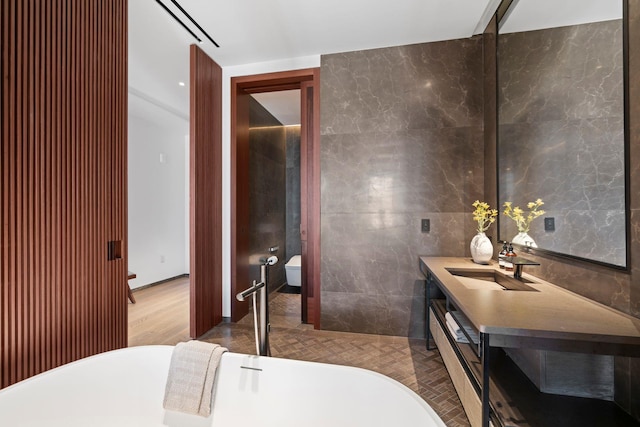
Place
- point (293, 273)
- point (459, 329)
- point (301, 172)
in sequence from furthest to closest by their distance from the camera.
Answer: point (293, 273), point (301, 172), point (459, 329)

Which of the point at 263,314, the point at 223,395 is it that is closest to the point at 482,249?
the point at 263,314

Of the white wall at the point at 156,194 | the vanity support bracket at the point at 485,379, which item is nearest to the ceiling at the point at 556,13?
the vanity support bracket at the point at 485,379

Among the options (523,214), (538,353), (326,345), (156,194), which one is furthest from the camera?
(156,194)

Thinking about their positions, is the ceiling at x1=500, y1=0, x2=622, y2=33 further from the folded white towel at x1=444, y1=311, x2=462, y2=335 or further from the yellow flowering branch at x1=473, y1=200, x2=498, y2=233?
the folded white towel at x1=444, y1=311, x2=462, y2=335

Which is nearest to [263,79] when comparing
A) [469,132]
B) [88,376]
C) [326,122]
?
[326,122]

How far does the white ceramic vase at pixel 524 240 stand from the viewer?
1.75 m

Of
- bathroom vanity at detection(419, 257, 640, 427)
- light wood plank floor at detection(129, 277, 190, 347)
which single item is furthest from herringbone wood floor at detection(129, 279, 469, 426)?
bathroom vanity at detection(419, 257, 640, 427)

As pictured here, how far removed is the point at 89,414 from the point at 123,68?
197 centimetres

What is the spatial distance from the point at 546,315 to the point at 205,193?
8.87 feet

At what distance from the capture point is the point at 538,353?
4.27 feet

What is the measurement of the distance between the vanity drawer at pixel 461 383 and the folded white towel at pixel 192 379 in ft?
4.00

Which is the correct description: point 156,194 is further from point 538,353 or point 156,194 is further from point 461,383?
point 538,353

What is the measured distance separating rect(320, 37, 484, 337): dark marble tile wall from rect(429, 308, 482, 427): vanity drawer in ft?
2.22

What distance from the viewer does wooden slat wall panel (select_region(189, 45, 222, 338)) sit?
2.59 m
